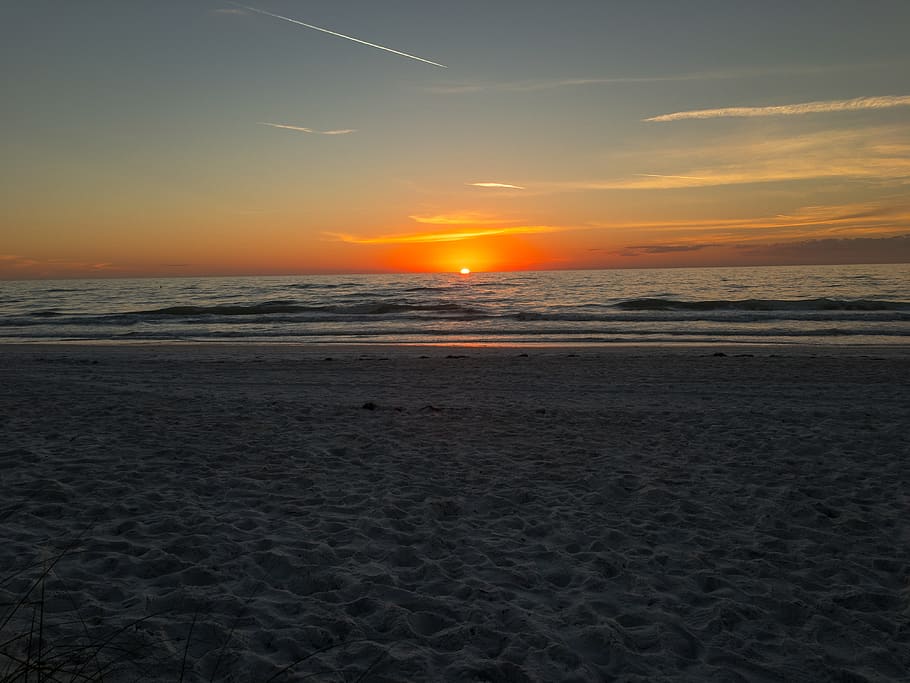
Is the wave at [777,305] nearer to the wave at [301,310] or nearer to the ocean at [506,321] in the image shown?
the ocean at [506,321]

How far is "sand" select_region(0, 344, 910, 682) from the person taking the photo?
3684mm

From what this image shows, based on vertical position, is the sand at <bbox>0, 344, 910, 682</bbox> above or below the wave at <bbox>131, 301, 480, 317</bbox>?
below

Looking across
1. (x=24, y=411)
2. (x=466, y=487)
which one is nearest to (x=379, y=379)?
(x=24, y=411)

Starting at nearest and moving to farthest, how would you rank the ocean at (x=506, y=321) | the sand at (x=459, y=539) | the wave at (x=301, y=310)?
the sand at (x=459, y=539) < the ocean at (x=506, y=321) < the wave at (x=301, y=310)

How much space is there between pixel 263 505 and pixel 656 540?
404cm

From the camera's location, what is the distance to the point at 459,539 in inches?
210

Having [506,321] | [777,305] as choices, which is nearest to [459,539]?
[506,321]

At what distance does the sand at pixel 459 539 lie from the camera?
368 centimetres

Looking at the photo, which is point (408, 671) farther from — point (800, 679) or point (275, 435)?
point (275, 435)

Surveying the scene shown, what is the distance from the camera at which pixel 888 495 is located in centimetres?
625

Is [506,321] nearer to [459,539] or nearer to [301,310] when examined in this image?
[301,310]

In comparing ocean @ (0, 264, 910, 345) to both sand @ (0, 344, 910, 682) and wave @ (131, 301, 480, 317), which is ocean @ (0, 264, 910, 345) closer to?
wave @ (131, 301, 480, 317)

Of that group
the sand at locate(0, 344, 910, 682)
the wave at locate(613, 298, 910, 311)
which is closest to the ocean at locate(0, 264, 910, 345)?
the wave at locate(613, 298, 910, 311)

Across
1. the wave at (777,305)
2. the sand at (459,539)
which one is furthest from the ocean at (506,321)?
the sand at (459,539)
